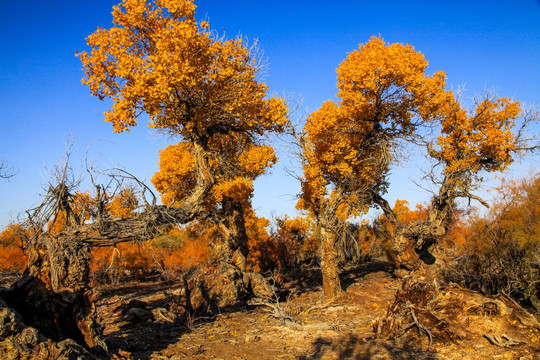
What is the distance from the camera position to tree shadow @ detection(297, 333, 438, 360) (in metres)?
6.88

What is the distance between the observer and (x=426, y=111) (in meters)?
12.6

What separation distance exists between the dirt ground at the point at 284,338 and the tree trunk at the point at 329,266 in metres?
0.72

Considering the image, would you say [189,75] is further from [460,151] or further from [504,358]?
[460,151]

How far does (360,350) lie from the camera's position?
7.26m

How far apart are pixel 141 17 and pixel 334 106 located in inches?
262

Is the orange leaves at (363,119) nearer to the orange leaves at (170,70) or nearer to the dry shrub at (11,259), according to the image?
the orange leaves at (170,70)

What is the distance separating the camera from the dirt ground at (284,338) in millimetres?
6840

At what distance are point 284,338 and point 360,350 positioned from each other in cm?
161

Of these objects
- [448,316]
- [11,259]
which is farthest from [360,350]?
[11,259]

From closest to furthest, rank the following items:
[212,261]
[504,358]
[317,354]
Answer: [504,358] < [317,354] < [212,261]

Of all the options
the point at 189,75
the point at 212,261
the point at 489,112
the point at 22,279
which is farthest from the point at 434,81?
the point at 22,279

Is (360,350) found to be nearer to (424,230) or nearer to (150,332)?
(150,332)

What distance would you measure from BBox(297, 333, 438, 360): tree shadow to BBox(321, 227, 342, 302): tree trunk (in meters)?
4.70

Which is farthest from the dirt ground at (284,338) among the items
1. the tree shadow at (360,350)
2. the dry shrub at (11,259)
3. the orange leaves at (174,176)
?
the dry shrub at (11,259)
